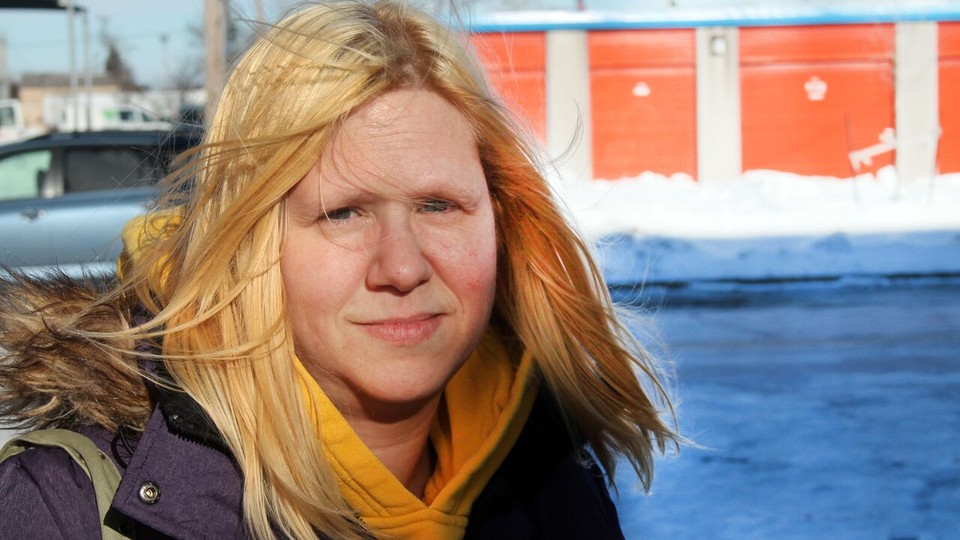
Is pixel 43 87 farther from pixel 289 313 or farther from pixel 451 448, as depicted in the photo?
pixel 289 313

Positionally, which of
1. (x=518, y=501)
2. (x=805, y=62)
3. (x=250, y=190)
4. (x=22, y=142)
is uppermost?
(x=805, y=62)

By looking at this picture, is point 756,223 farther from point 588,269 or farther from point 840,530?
point 588,269

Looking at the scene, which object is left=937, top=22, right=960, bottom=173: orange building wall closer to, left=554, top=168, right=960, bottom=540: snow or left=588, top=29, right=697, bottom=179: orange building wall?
left=588, top=29, right=697, bottom=179: orange building wall

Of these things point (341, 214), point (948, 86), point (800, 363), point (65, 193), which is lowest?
point (800, 363)

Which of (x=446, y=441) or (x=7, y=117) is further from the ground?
(x=7, y=117)

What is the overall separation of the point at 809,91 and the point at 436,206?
20.5m

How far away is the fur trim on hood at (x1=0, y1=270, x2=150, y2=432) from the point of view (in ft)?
4.61

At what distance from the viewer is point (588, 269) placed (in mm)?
1899

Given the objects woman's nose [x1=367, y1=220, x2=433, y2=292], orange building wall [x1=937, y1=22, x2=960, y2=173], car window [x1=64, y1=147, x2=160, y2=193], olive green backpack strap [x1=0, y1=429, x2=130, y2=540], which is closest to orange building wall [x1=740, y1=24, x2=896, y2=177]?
orange building wall [x1=937, y1=22, x2=960, y2=173]

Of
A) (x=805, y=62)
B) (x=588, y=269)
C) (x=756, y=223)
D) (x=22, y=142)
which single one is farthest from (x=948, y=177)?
(x=588, y=269)

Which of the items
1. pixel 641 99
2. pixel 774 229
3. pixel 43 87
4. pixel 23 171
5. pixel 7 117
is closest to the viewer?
pixel 23 171

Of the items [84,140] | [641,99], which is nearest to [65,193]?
[84,140]

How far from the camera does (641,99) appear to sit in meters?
20.6

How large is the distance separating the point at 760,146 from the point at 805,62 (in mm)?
1738
